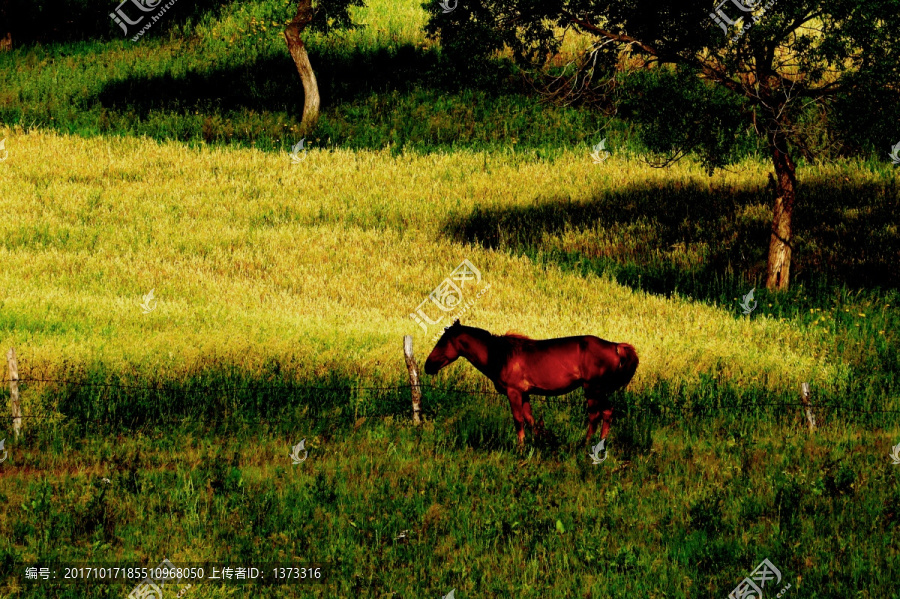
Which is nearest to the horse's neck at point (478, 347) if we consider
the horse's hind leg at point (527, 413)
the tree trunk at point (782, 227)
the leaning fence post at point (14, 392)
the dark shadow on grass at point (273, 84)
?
the horse's hind leg at point (527, 413)

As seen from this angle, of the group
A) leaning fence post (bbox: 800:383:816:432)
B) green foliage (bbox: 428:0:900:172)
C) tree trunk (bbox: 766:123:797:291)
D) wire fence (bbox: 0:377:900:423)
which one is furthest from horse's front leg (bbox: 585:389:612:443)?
tree trunk (bbox: 766:123:797:291)

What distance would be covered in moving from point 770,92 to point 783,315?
459 cm

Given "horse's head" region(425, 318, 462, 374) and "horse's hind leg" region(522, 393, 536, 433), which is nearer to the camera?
"horse's head" region(425, 318, 462, 374)

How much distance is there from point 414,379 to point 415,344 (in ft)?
12.3

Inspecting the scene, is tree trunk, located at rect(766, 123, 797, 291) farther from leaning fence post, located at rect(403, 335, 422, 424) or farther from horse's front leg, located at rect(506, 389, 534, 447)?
horse's front leg, located at rect(506, 389, 534, 447)

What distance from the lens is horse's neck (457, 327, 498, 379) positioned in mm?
10031

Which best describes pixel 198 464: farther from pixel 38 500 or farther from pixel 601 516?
pixel 601 516

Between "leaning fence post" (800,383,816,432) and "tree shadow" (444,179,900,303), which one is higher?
"leaning fence post" (800,383,816,432)

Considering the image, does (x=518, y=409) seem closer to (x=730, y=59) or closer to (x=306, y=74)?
(x=730, y=59)

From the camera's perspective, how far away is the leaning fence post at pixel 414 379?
1188 centimetres

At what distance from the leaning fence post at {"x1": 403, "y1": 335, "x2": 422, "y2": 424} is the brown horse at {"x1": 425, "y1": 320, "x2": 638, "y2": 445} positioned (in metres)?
1.83

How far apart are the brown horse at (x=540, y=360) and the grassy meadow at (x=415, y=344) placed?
1.04 metres

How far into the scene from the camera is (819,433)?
40.0 feet

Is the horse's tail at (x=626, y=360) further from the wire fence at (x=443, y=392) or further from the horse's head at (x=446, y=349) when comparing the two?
the wire fence at (x=443, y=392)
